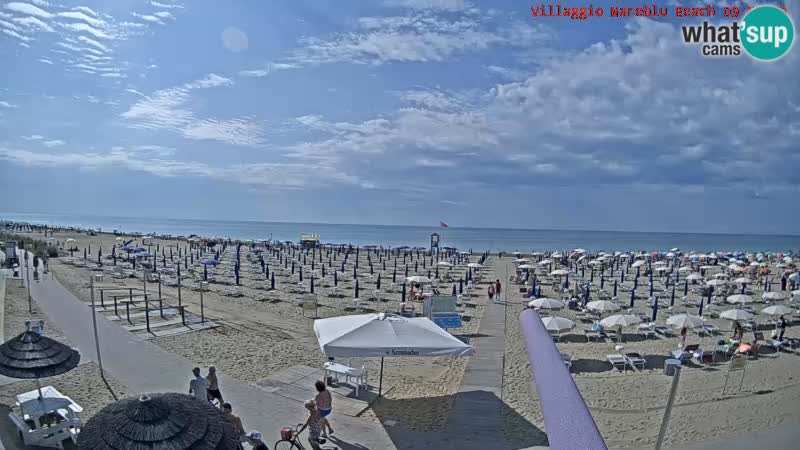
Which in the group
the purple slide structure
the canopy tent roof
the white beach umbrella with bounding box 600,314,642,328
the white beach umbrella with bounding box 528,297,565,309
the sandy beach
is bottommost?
the sandy beach

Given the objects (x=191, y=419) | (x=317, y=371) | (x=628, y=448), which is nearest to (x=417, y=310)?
(x=317, y=371)

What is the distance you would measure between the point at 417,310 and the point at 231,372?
35.9ft

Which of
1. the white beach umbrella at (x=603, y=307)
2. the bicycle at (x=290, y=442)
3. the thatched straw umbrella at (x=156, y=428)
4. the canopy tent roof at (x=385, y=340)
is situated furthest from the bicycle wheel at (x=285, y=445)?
the white beach umbrella at (x=603, y=307)

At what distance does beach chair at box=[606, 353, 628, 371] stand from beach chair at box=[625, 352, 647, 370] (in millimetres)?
156

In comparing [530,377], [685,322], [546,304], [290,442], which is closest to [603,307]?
[546,304]

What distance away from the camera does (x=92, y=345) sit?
12.5 m

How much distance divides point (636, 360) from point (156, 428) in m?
12.7

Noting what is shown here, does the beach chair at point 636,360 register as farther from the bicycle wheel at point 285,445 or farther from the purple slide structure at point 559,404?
the purple slide structure at point 559,404

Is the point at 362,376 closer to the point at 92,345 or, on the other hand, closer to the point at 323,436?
the point at 323,436

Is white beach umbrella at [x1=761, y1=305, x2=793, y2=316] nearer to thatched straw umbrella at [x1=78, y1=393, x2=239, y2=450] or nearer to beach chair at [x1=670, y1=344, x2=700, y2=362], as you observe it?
beach chair at [x1=670, y1=344, x2=700, y2=362]

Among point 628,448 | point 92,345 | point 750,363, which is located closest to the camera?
point 628,448

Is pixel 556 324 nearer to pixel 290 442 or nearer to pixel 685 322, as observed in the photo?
pixel 685 322

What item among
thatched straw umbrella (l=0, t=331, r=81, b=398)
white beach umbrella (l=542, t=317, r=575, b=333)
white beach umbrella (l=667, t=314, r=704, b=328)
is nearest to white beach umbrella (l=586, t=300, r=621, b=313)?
white beach umbrella (l=667, t=314, r=704, b=328)

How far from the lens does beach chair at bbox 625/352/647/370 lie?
525 inches
